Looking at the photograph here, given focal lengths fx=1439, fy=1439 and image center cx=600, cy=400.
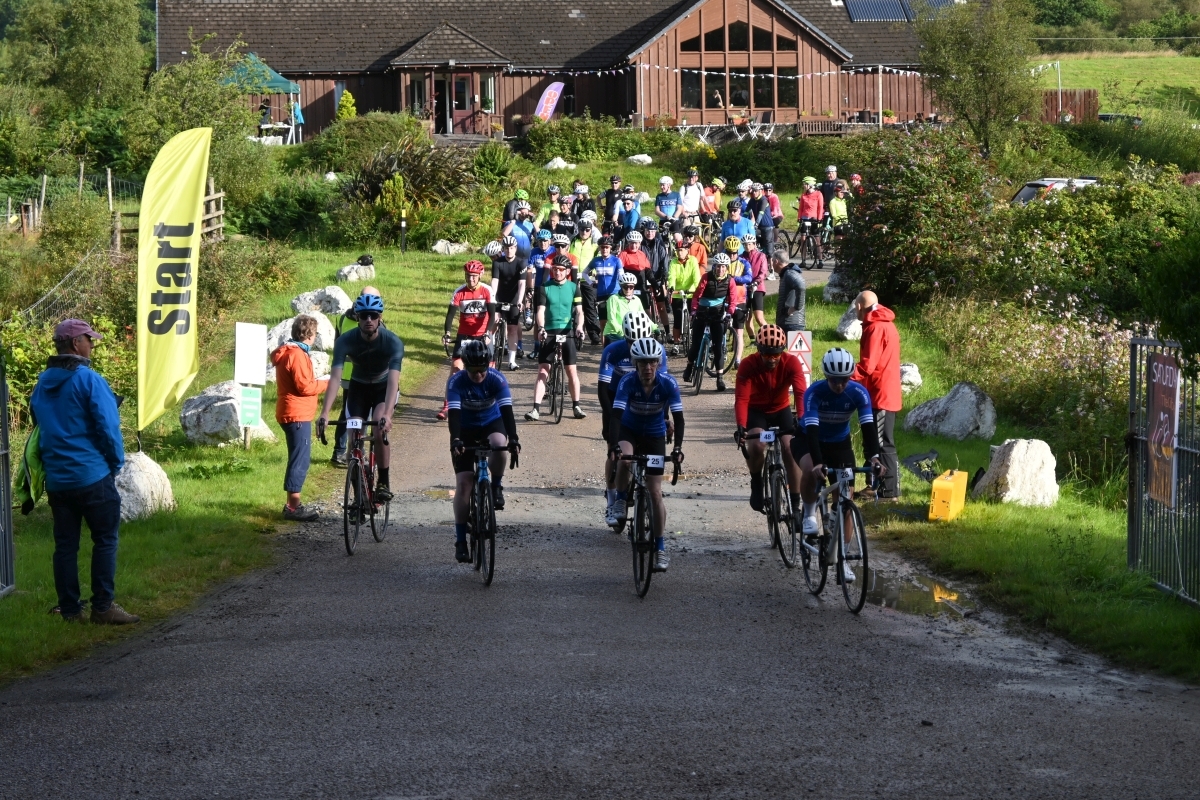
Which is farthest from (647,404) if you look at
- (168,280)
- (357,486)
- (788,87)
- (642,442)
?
(788,87)

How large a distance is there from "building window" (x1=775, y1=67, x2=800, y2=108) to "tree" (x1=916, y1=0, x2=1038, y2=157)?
11.5 m

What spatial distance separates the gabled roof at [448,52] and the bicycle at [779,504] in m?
44.0

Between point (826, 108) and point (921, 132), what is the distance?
101 ft

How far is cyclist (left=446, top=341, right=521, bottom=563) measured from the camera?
1065 cm

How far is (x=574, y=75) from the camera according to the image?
55812mm

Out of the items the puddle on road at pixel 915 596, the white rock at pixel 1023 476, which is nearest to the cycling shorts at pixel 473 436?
the puddle on road at pixel 915 596

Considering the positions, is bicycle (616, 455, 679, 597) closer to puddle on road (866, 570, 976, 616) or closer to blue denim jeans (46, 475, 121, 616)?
puddle on road (866, 570, 976, 616)

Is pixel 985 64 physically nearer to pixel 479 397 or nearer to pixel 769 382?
pixel 769 382

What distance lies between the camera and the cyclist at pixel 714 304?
18438 millimetres

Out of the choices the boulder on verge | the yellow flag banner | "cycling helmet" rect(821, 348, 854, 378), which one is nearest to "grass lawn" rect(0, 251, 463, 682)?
the yellow flag banner

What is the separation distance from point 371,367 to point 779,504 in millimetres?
3678

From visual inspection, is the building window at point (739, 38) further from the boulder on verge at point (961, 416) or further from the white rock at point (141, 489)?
the white rock at point (141, 489)

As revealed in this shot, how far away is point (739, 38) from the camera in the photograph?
54625mm

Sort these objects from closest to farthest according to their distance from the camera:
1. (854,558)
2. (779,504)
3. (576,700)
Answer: (576,700) → (854,558) → (779,504)
